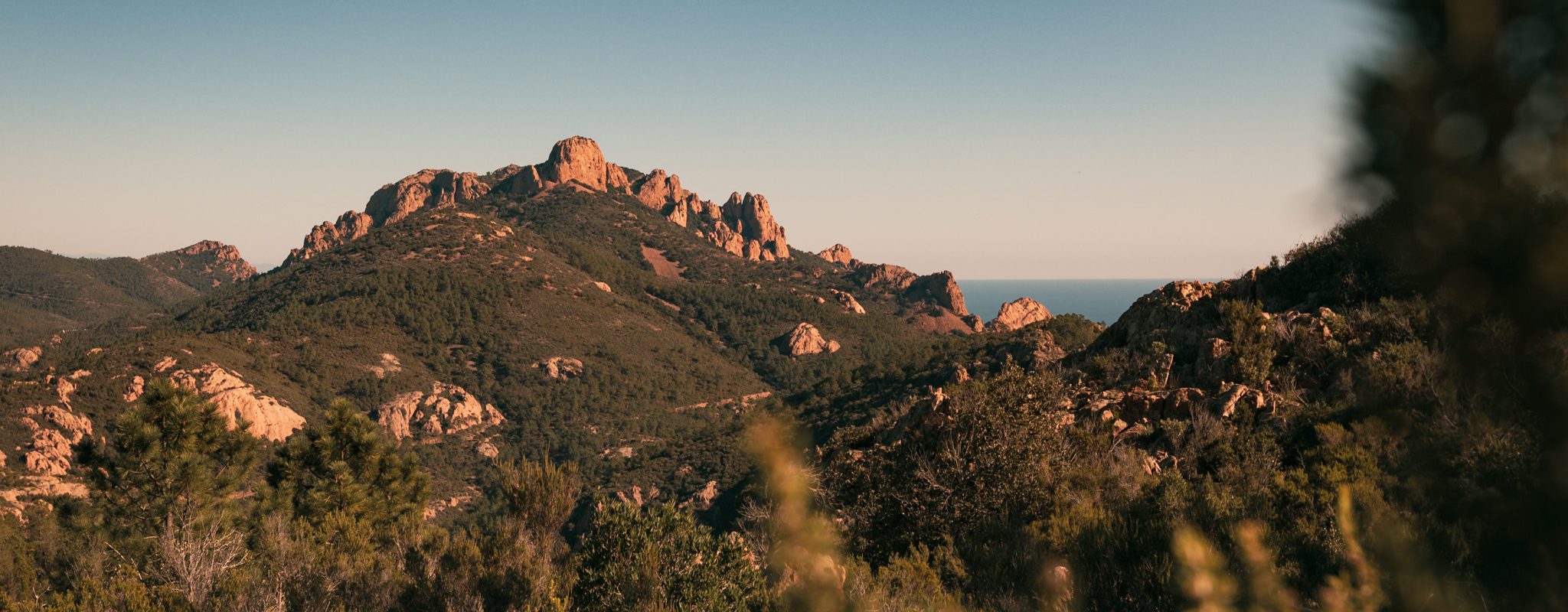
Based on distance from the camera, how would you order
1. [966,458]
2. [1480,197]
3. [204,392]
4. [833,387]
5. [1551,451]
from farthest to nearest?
[833,387] < [204,392] < [966,458] < [1551,451] < [1480,197]

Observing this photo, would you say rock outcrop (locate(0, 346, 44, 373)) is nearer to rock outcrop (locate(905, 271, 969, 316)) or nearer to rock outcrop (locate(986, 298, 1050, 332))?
rock outcrop (locate(986, 298, 1050, 332))

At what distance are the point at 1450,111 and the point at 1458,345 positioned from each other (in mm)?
787

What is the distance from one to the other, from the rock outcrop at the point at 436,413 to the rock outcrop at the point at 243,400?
1106 centimetres

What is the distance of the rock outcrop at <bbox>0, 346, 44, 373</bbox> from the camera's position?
97369 millimetres

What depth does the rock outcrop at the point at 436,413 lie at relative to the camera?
97375 mm

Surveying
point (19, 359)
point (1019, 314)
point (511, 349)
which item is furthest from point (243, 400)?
point (1019, 314)

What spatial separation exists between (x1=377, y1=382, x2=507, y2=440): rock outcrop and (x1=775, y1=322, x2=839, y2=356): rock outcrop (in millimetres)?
56997

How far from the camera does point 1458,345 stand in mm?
2506

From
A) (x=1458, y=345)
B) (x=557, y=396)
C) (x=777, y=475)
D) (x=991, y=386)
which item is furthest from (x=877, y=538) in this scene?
(x=557, y=396)

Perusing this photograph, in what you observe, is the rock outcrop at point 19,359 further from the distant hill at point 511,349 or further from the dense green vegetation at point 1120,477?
the dense green vegetation at point 1120,477

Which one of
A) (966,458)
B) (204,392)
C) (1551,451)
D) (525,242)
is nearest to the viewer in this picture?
(1551,451)

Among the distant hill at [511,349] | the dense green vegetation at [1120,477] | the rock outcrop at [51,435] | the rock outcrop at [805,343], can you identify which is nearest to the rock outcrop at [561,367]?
the distant hill at [511,349]

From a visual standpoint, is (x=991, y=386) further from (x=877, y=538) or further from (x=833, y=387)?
(x=833, y=387)

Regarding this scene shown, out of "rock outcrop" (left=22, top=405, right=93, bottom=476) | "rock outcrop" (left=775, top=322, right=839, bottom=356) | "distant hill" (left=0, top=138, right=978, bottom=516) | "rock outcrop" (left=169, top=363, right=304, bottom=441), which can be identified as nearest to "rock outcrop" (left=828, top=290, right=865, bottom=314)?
"distant hill" (left=0, top=138, right=978, bottom=516)
